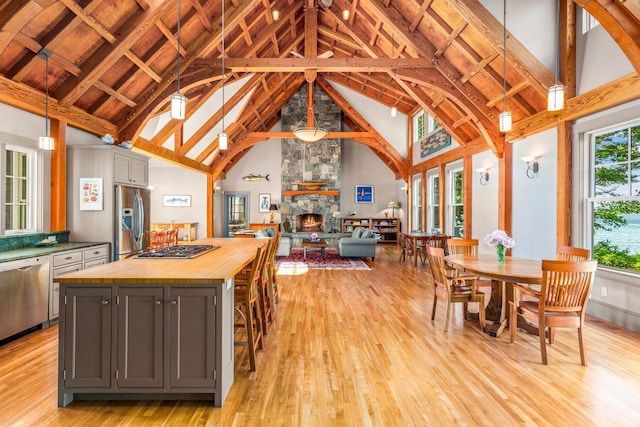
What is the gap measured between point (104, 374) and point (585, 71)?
19.4 ft

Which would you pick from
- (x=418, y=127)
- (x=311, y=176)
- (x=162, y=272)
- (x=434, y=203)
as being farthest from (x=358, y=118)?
(x=162, y=272)

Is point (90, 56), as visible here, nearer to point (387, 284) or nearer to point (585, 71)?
point (387, 284)

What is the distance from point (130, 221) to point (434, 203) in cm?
788

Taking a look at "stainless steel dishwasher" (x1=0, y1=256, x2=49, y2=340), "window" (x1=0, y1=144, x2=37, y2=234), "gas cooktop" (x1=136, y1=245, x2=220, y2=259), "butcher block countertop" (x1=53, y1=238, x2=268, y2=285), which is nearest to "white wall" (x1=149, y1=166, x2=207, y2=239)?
"window" (x1=0, y1=144, x2=37, y2=234)

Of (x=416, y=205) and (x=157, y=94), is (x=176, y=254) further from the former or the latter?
(x=416, y=205)

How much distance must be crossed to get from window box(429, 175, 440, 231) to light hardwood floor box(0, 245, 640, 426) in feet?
19.5

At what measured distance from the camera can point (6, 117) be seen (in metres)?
4.06

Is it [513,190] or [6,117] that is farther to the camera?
[513,190]

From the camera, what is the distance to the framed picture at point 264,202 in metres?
13.5

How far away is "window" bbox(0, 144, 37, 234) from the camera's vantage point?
417 centimetres

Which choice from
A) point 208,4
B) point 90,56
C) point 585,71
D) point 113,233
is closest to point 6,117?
point 90,56

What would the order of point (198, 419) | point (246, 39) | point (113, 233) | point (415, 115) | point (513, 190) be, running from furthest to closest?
point (415, 115), point (246, 39), point (513, 190), point (113, 233), point (198, 419)

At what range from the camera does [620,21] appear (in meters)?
3.12

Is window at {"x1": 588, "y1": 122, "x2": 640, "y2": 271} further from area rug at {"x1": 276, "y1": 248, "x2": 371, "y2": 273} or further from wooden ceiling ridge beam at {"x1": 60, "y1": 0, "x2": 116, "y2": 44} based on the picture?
wooden ceiling ridge beam at {"x1": 60, "y1": 0, "x2": 116, "y2": 44}
